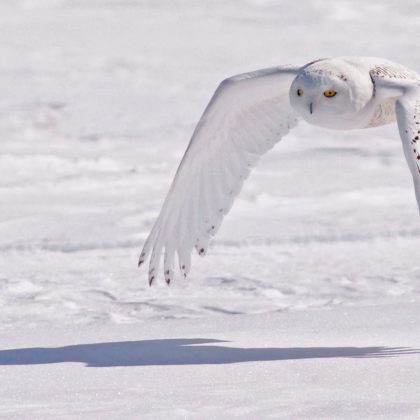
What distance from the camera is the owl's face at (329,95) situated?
4.17 metres

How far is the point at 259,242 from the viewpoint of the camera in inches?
255

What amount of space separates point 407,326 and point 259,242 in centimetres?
205

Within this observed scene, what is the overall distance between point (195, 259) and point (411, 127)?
2.41 meters

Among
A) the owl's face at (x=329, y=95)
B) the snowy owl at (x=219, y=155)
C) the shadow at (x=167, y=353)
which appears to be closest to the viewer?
the shadow at (x=167, y=353)

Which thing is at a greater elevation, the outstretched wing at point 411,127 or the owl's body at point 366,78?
the owl's body at point 366,78

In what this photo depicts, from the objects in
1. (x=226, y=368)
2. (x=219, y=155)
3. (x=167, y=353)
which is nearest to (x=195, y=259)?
(x=219, y=155)

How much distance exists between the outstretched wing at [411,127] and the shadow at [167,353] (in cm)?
59

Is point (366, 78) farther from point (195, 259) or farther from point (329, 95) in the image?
point (195, 259)

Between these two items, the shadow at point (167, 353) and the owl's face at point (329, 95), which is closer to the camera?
the shadow at point (167, 353)

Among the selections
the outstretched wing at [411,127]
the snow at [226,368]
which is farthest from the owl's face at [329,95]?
the snow at [226,368]

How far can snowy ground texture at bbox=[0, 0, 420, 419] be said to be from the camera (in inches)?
142

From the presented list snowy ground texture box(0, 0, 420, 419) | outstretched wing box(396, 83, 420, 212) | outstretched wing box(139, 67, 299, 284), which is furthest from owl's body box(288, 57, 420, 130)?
snowy ground texture box(0, 0, 420, 419)

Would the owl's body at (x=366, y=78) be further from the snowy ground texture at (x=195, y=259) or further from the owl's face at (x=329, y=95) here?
the snowy ground texture at (x=195, y=259)

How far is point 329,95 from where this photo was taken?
419 centimetres
